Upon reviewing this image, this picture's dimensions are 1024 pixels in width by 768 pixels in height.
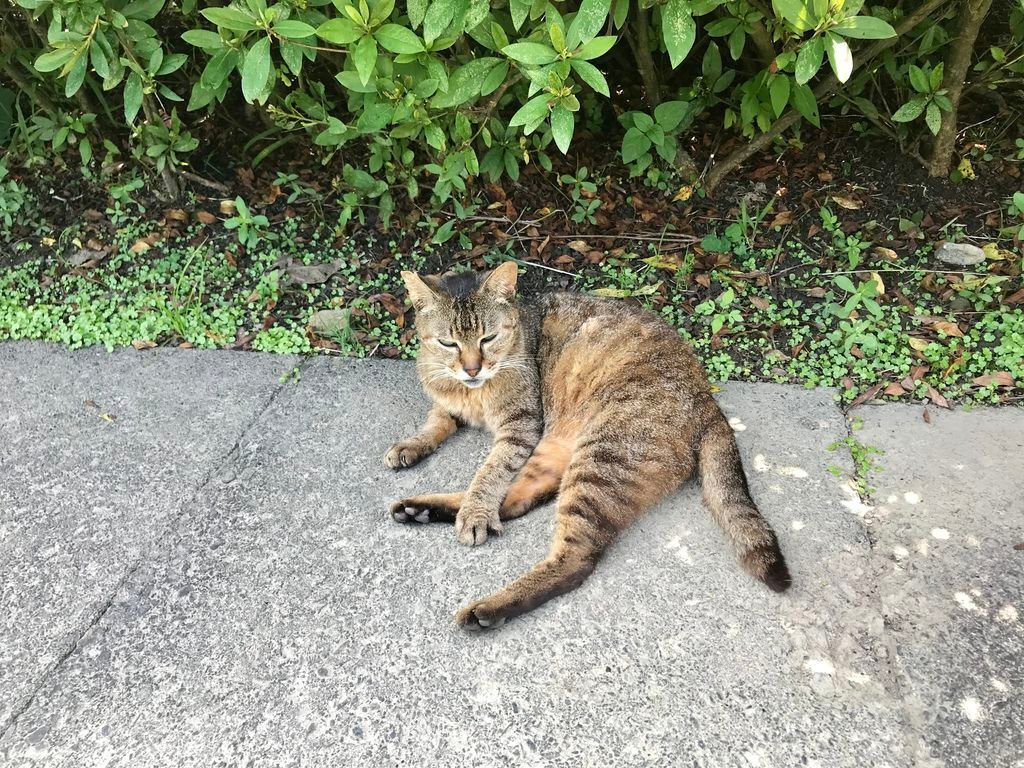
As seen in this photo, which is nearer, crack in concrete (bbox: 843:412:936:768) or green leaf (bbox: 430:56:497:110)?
crack in concrete (bbox: 843:412:936:768)

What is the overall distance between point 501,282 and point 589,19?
1177mm

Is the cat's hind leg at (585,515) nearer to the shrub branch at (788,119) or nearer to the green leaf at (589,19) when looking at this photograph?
the green leaf at (589,19)

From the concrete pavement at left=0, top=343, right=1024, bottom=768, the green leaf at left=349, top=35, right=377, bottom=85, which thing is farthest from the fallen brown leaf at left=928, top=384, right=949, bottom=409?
the green leaf at left=349, top=35, right=377, bottom=85

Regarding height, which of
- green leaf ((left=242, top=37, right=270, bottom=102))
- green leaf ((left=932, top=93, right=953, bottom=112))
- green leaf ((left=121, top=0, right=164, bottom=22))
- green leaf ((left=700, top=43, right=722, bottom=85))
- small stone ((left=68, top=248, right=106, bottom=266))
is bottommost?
small stone ((left=68, top=248, right=106, bottom=266))

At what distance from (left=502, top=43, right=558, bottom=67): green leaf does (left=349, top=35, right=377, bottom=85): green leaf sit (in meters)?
0.51

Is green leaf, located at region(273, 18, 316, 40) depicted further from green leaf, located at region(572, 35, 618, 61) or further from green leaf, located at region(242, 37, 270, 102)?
green leaf, located at region(572, 35, 618, 61)

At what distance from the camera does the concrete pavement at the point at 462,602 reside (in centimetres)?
206

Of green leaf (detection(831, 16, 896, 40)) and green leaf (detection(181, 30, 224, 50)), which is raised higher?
green leaf (detection(181, 30, 224, 50))

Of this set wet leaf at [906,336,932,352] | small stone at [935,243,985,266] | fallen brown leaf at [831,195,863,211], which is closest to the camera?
wet leaf at [906,336,932,352]

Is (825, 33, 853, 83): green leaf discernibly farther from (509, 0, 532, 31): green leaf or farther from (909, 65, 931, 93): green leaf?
(909, 65, 931, 93): green leaf

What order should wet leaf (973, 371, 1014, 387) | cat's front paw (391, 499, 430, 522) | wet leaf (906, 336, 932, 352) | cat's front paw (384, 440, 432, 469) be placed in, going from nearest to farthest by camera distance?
cat's front paw (391, 499, 430, 522), cat's front paw (384, 440, 432, 469), wet leaf (973, 371, 1014, 387), wet leaf (906, 336, 932, 352)

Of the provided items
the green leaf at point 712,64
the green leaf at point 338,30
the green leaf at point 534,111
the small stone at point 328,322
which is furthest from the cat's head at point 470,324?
the green leaf at point 712,64

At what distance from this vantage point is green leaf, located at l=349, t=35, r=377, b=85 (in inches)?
99.9

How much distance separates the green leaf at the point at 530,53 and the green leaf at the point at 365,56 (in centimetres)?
Result: 51
